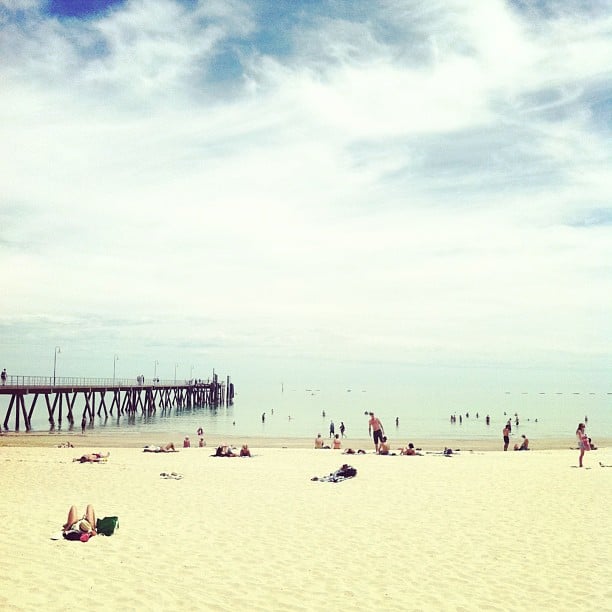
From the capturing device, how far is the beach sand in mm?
6461

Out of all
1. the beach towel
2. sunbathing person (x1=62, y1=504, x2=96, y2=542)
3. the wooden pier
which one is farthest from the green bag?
the wooden pier

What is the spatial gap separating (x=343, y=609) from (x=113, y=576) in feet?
8.90

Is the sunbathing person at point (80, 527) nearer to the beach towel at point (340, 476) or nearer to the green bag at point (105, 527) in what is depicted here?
the green bag at point (105, 527)

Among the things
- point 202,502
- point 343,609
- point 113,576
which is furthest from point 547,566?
point 202,502

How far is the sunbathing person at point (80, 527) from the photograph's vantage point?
8.26 meters

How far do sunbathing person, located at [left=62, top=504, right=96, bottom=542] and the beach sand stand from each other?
174 mm

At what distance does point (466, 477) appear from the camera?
50.3 feet

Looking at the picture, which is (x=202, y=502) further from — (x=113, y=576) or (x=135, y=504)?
(x=113, y=576)

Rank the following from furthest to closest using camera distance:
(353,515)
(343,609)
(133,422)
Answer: (133,422), (353,515), (343,609)

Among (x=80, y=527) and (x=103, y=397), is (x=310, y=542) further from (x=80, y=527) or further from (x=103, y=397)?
(x=103, y=397)

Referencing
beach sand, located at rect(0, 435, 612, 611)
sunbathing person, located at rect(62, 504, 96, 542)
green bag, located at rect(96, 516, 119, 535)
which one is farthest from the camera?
green bag, located at rect(96, 516, 119, 535)

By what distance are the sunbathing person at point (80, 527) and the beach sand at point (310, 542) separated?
17cm

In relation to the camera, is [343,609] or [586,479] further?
[586,479]

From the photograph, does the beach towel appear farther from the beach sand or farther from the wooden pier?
the wooden pier
